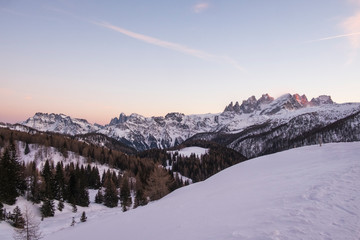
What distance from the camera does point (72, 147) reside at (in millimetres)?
159625

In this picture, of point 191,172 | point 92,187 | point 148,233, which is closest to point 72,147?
point 92,187

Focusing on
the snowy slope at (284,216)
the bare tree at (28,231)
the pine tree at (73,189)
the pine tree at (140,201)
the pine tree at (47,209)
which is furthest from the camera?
the pine tree at (73,189)

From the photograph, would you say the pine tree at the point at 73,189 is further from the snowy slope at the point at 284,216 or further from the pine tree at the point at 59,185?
the snowy slope at the point at 284,216

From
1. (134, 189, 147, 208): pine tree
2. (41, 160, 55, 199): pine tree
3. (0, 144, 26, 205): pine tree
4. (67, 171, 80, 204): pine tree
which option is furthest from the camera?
(67, 171, 80, 204): pine tree

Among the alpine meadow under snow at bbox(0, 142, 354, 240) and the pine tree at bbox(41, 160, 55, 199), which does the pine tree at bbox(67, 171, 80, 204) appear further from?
the alpine meadow under snow at bbox(0, 142, 354, 240)

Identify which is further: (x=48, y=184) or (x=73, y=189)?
(x=73, y=189)

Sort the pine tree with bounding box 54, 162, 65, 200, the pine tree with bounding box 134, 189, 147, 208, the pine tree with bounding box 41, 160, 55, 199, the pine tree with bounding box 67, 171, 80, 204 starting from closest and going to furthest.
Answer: the pine tree with bounding box 134, 189, 147, 208 < the pine tree with bounding box 41, 160, 55, 199 < the pine tree with bounding box 54, 162, 65, 200 < the pine tree with bounding box 67, 171, 80, 204

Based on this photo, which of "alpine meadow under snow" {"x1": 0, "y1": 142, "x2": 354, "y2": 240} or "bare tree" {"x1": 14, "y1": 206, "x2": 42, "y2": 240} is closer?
"alpine meadow under snow" {"x1": 0, "y1": 142, "x2": 354, "y2": 240}

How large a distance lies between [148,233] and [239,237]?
25.3ft

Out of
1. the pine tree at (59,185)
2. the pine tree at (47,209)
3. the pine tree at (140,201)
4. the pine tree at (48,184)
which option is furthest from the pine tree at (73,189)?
the pine tree at (140,201)

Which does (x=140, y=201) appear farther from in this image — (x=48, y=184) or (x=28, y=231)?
(x=28, y=231)

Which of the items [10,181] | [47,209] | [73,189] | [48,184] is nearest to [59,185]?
[73,189]

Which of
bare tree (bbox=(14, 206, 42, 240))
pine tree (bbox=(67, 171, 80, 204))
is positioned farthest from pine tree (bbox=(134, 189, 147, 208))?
bare tree (bbox=(14, 206, 42, 240))

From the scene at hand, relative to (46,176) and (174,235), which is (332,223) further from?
(46,176)
